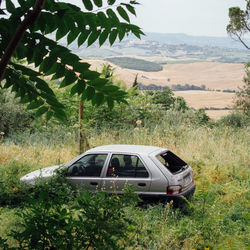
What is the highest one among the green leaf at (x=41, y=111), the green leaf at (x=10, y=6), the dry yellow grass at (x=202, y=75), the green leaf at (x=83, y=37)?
the green leaf at (x=10, y=6)

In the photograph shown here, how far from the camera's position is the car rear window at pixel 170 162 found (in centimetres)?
702

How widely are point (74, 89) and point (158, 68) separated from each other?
418ft

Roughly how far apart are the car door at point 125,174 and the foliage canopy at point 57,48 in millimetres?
4991

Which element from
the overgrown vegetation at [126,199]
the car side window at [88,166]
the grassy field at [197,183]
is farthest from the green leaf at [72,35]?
the car side window at [88,166]

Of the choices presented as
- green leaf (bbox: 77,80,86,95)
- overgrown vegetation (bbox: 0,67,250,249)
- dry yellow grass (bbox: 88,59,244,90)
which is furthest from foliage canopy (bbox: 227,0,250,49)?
dry yellow grass (bbox: 88,59,244,90)

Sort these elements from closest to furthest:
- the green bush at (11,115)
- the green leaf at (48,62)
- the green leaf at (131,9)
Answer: the green leaf at (48,62)
the green leaf at (131,9)
the green bush at (11,115)

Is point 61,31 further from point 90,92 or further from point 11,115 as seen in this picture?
point 11,115

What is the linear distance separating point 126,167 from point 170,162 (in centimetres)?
88

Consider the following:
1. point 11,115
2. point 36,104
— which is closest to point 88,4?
point 36,104

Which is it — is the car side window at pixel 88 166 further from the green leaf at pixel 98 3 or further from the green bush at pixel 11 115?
the green bush at pixel 11 115

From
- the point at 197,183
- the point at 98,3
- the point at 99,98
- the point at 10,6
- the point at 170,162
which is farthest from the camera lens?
the point at 197,183

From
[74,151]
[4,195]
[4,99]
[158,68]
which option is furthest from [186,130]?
[158,68]

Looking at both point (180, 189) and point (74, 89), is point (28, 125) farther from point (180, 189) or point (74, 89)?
point (74, 89)

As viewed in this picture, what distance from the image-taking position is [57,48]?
A: 61.5 inches
